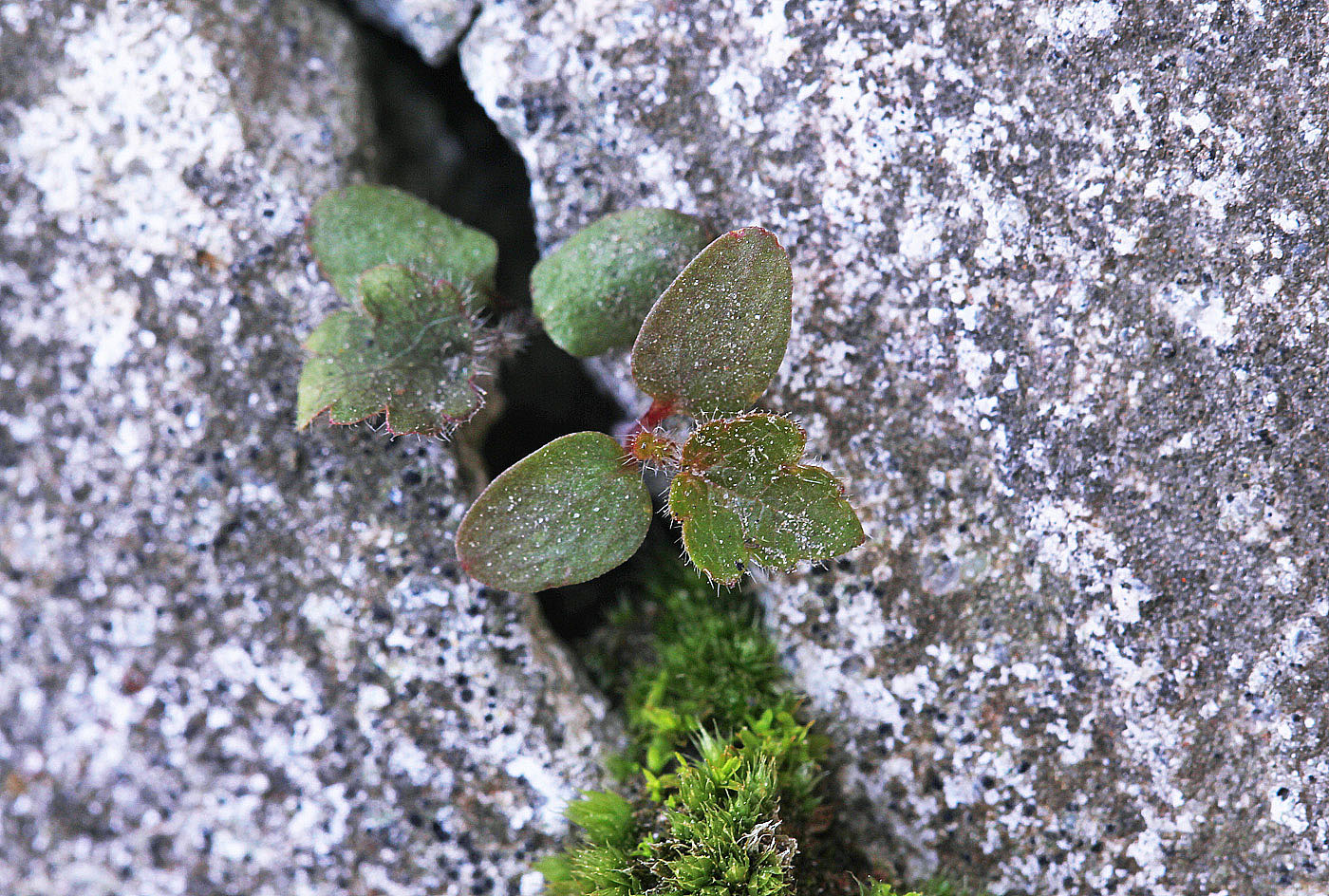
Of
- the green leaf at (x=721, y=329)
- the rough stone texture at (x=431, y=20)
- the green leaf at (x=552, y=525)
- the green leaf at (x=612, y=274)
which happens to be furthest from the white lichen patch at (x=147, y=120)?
the green leaf at (x=721, y=329)

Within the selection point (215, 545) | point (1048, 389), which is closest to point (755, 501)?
point (1048, 389)

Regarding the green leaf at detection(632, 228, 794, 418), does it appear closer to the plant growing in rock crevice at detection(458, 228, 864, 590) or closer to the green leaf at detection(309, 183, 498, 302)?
the plant growing in rock crevice at detection(458, 228, 864, 590)

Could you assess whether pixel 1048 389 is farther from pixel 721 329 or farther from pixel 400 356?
pixel 400 356

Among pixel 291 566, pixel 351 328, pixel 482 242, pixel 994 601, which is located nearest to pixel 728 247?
pixel 482 242

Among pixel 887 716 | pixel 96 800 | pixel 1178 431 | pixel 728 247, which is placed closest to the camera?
pixel 728 247

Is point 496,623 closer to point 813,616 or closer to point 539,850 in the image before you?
point 539,850

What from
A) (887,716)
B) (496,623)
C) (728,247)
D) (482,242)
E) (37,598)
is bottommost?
(887,716)

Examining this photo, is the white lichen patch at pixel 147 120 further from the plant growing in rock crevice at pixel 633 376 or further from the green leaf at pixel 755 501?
the green leaf at pixel 755 501
